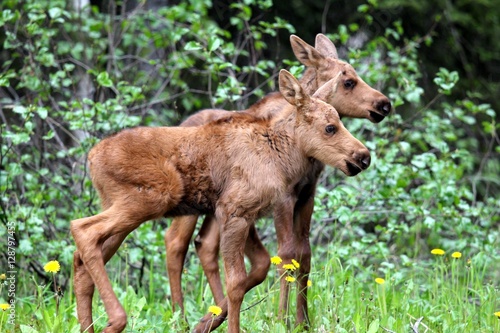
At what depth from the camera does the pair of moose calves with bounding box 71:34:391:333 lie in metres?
6.52

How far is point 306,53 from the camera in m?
8.51

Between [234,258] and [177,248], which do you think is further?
[177,248]

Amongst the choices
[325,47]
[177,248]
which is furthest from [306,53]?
[177,248]

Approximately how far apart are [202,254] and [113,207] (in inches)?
64.4

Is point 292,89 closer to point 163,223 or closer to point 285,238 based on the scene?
point 285,238

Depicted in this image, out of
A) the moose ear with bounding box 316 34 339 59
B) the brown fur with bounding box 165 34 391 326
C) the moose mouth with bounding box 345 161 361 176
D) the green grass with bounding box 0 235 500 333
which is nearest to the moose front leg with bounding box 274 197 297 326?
the brown fur with bounding box 165 34 391 326

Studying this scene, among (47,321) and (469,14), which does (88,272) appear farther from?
(469,14)

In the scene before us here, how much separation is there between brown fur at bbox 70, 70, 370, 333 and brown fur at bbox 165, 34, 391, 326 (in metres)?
0.33

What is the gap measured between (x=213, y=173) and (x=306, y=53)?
7.25ft

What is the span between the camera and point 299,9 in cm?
1480

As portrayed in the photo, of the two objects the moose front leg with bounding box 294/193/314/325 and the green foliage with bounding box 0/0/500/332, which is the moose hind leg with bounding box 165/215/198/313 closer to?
the green foliage with bounding box 0/0/500/332

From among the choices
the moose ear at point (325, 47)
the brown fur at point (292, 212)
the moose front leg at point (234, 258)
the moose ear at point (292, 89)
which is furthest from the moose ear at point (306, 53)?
the moose front leg at point (234, 258)

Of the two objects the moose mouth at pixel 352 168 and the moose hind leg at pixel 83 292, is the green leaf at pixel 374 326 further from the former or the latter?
the moose hind leg at pixel 83 292

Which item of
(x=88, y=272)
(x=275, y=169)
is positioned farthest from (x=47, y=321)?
(x=275, y=169)
